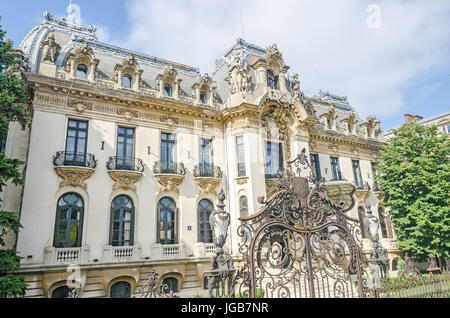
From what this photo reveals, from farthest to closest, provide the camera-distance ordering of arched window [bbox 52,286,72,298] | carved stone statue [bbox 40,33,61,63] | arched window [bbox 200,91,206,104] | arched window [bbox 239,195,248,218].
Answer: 1. arched window [bbox 200,91,206,104]
2. arched window [bbox 239,195,248,218]
3. carved stone statue [bbox 40,33,61,63]
4. arched window [bbox 52,286,72,298]

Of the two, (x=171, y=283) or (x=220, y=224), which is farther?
(x=171, y=283)

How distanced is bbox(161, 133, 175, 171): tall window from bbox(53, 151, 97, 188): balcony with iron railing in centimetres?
433

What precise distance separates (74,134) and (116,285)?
29.1ft

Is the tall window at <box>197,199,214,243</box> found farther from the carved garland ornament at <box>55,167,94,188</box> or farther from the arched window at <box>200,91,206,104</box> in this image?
the arched window at <box>200,91,206,104</box>

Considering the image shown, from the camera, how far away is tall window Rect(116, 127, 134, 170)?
17578 mm

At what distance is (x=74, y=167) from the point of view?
15844 millimetres

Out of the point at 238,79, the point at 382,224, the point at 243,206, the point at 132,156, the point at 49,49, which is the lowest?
the point at 382,224

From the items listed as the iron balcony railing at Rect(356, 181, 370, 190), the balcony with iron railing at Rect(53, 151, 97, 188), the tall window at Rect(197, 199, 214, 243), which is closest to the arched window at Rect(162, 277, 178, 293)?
the tall window at Rect(197, 199, 214, 243)

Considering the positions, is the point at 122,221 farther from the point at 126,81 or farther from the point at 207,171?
the point at 126,81

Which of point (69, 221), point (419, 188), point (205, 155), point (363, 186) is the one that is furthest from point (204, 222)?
point (419, 188)

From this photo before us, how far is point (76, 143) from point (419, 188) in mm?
25416

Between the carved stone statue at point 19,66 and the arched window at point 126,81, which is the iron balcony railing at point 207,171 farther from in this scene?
the carved stone statue at point 19,66

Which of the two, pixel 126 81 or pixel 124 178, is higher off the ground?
pixel 126 81
